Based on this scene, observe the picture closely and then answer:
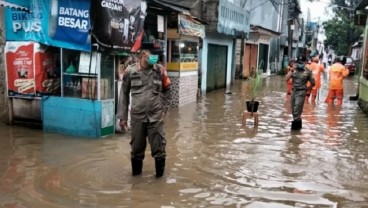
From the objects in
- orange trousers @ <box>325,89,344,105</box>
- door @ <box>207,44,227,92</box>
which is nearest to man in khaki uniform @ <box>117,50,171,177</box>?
orange trousers @ <box>325,89,344,105</box>

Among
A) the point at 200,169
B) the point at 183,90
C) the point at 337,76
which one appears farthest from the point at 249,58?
the point at 200,169

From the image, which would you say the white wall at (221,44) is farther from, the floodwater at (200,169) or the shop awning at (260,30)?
the floodwater at (200,169)

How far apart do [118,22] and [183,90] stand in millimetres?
5710

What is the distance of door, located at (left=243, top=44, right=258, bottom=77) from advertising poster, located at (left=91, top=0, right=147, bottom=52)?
1872 cm

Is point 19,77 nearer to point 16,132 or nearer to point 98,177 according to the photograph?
point 16,132

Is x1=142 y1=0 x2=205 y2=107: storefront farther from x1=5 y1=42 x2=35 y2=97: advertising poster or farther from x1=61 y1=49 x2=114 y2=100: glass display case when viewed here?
x1=5 y1=42 x2=35 y2=97: advertising poster

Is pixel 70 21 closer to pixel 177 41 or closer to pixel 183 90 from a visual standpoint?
pixel 177 41

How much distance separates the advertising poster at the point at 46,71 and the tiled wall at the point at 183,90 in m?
5.01

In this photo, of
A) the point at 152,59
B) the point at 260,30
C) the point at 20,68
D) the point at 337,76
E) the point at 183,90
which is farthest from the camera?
the point at 260,30

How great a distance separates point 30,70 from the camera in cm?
884

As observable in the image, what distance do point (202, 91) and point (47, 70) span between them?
1003 centimetres

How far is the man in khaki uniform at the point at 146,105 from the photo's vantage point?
590cm

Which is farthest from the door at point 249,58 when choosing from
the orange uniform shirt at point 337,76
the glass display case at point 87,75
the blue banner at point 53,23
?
the blue banner at point 53,23

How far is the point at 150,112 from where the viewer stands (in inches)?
232
